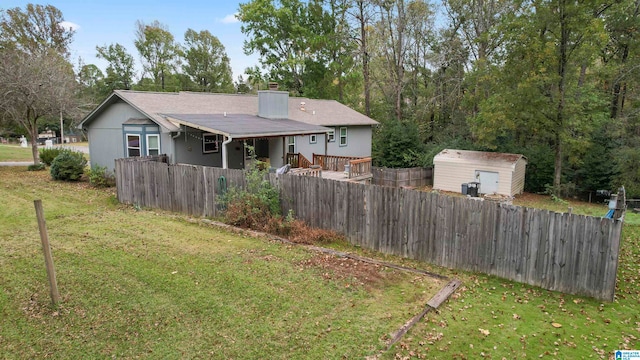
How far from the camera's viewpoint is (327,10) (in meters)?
35.0

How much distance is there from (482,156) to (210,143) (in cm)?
1438

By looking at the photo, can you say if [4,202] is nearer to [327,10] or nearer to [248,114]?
[248,114]

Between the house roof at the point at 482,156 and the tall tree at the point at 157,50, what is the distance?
3829cm

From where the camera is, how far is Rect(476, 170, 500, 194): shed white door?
2061 cm

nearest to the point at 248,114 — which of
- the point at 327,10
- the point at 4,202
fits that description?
the point at 4,202

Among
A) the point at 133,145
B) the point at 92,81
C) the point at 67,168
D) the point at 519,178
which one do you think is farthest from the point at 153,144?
the point at 92,81

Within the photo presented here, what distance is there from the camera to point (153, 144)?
16.3 m

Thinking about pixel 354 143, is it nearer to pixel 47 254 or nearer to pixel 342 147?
pixel 342 147

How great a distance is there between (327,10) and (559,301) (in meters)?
33.3

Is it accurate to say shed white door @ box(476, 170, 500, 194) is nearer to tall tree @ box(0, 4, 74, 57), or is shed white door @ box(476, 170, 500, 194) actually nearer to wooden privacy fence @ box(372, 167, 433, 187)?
wooden privacy fence @ box(372, 167, 433, 187)

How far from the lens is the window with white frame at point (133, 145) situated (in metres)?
16.7

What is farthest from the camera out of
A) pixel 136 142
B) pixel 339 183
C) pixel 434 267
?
pixel 136 142

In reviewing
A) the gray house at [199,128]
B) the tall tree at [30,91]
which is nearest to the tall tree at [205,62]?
the tall tree at [30,91]

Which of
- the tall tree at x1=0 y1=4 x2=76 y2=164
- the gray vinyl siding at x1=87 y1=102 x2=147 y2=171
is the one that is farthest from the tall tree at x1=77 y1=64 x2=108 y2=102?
the gray vinyl siding at x1=87 y1=102 x2=147 y2=171
